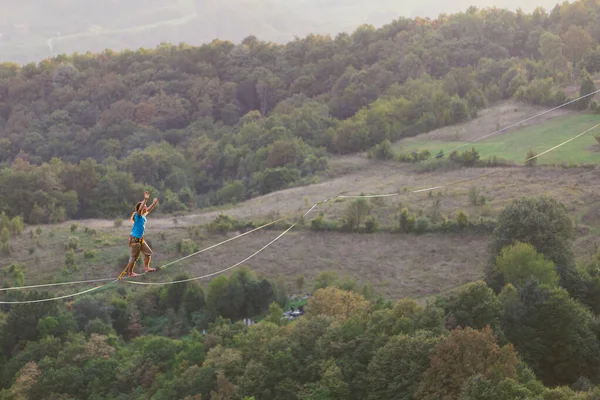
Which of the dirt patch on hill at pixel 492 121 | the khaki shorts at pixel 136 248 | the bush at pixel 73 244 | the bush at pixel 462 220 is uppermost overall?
the khaki shorts at pixel 136 248

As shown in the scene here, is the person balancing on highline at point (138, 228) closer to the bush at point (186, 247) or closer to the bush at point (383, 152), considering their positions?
the bush at point (186, 247)

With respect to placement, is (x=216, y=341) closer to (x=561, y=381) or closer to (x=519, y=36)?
(x=561, y=381)

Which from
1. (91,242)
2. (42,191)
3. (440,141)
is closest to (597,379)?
(91,242)

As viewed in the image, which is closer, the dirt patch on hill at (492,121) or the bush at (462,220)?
the bush at (462,220)

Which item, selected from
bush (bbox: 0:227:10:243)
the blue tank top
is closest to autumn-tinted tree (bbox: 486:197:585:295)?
the blue tank top

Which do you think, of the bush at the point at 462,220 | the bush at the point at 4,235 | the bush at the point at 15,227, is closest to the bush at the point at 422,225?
the bush at the point at 462,220

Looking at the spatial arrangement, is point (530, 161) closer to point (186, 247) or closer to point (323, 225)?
point (323, 225)

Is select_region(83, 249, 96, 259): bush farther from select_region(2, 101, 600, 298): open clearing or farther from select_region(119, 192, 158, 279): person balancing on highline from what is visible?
select_region(119, 192, 158, 279): person balancing on highline

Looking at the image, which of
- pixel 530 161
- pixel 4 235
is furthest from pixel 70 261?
pixel 530 161
